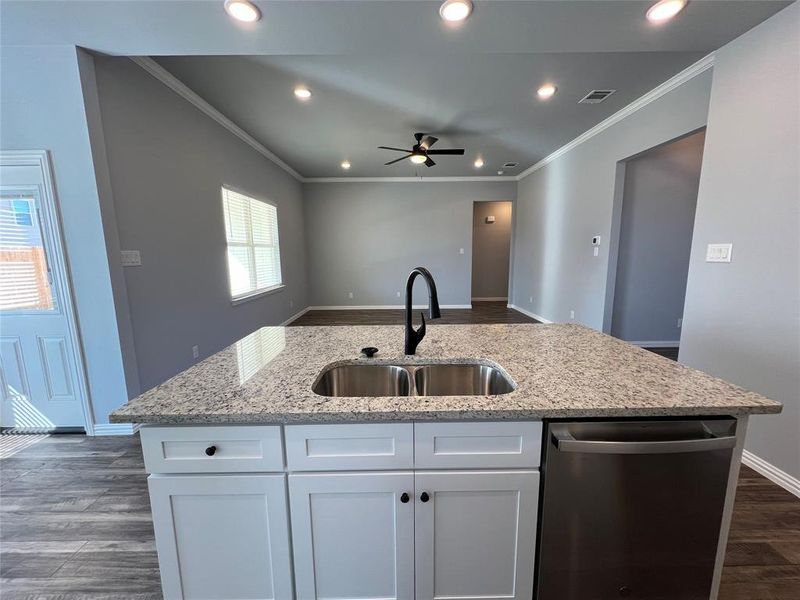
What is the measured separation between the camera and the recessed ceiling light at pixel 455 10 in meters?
1.59

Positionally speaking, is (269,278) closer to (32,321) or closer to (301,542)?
(32,321)

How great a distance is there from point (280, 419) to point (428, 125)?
13.0 ft

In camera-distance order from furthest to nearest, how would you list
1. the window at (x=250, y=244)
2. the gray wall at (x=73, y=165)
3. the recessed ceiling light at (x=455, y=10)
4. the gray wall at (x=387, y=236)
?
the gray wall at (x=387, y=236) → the window at (x=250, y=244) → the gray wall at (x=73, y=165) → the recessed ceiling light at (x=455, y=10)

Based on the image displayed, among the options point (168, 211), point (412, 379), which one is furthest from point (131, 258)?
point (412, 379)

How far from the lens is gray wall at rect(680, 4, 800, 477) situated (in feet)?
5.49

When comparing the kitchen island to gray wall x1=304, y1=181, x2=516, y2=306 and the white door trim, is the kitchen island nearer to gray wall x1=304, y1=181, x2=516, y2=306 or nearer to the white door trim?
the white door trim

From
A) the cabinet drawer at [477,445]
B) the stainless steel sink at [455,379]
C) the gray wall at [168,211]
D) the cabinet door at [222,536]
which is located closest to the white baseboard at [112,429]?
the gray wall at [168,211]

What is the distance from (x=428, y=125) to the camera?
3801 millimetres

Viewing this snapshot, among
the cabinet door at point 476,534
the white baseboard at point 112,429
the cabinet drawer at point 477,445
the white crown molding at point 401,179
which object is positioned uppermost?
the white crown molding at point 401,179

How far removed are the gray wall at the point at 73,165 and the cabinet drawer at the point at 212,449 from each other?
1.91m

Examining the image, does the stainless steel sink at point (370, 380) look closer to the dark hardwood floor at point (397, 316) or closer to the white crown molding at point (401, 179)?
the dark hardwood floor at point (397, 316)

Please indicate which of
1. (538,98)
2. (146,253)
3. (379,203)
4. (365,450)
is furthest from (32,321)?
(379,203)

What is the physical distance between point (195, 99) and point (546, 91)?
347 cm

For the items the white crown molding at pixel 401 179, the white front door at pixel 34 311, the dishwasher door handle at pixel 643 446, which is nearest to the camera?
the dishwasher door handle at pixel 643 446
